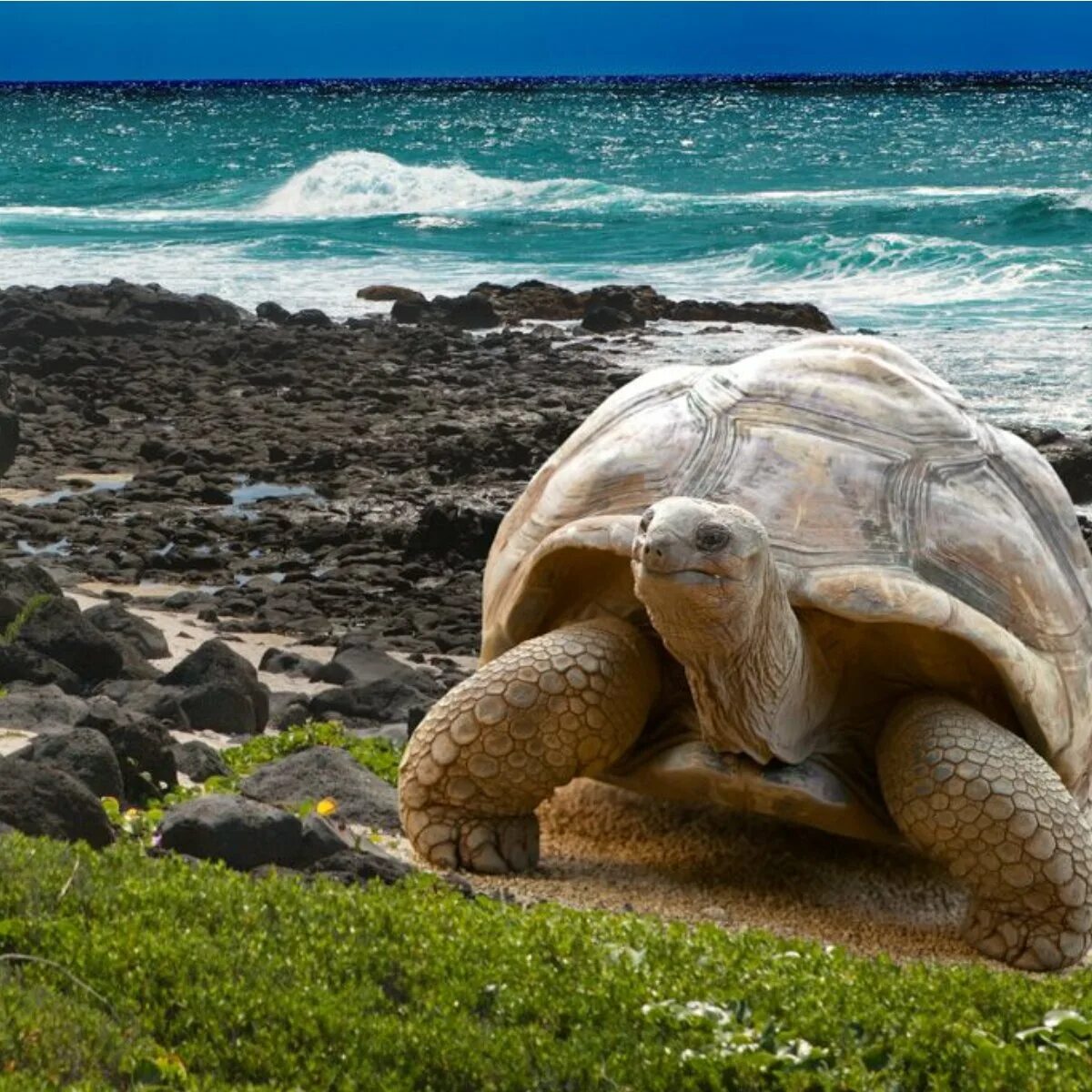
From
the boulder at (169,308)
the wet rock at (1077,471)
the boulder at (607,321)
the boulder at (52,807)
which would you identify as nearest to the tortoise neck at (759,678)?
the boulder at (52,807)

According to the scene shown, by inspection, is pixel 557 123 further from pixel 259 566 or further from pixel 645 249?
pixel 259 566

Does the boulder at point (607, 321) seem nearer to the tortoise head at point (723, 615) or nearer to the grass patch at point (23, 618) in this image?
the grass patch at point (23, 618)

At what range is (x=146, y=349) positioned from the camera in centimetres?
1822

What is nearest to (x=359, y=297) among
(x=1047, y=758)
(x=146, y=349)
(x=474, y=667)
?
(x=146, y=349)

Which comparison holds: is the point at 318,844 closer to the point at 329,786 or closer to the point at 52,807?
the point at 52,807

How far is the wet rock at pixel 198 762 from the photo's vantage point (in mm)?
5730

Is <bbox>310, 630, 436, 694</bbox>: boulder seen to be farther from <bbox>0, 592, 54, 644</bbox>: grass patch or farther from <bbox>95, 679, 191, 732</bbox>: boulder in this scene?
<bbox>0, 592, 54, 644</bbox>: grass patch

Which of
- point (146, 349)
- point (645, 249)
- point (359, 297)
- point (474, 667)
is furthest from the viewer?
point (645, 249)

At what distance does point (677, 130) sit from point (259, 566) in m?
59.8

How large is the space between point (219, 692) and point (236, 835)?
2110 mm

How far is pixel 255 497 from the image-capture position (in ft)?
39.4

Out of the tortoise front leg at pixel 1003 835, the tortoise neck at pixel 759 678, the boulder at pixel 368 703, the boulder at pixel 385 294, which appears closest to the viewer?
the tortoise neck at pixel 759 678

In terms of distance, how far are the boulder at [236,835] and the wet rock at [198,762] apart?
108 centimetres

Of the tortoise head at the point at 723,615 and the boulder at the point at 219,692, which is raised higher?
the tortoise head at the point at 723,615
